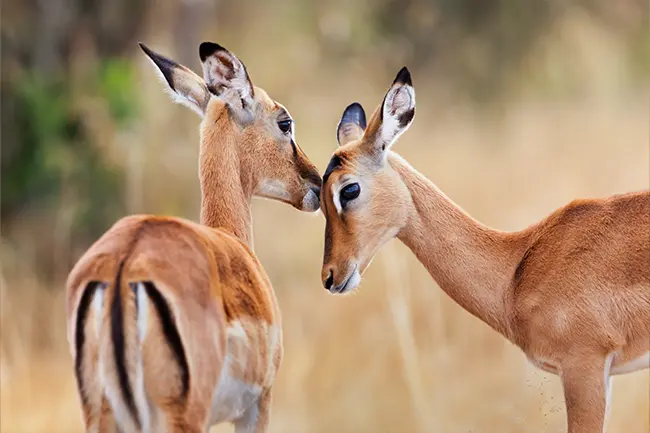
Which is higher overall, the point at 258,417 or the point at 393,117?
the point at 393,117

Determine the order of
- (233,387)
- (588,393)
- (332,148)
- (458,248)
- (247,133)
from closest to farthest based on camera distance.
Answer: (233,387) → (588,393) → (458,248) → (247,133) → (332,148)

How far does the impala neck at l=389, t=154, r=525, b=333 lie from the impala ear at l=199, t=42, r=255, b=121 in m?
0.70

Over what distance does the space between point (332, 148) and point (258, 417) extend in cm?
635

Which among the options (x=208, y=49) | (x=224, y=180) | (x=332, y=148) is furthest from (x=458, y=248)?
(x=332, y=148)

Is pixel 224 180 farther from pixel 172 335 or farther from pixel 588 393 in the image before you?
pixel 588 393

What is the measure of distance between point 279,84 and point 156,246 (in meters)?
8.71

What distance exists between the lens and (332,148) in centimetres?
1105

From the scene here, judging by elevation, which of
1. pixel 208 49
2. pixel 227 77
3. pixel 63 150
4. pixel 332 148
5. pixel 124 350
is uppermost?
pixel 208 49

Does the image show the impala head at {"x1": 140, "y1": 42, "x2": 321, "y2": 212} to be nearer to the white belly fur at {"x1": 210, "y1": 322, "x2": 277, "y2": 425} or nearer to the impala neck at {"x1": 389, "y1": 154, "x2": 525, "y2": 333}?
the impala neck at {"x1": 389, "y1": 154, "x2": 525, "y2": 333}

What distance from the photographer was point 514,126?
38.7ft

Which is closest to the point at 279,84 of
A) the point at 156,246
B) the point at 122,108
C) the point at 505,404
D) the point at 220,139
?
the point at 122,108

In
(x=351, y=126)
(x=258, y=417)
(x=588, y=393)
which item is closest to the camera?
(x=588, y=393)

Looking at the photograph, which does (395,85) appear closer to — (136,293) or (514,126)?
(136,293)

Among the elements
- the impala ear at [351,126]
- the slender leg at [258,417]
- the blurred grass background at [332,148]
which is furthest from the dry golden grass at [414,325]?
the slender leg at [258,417]
